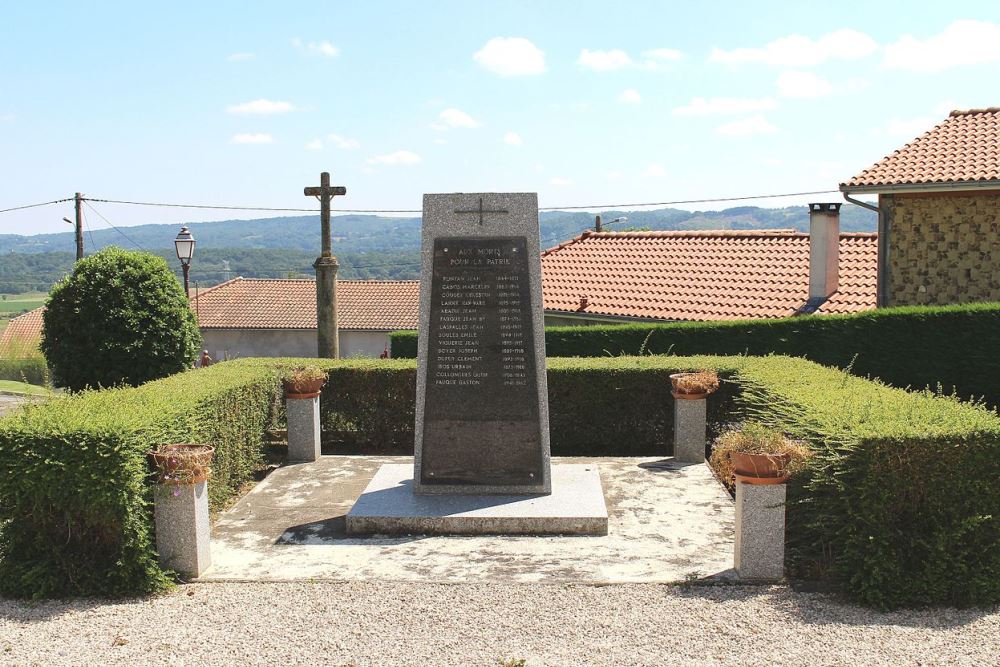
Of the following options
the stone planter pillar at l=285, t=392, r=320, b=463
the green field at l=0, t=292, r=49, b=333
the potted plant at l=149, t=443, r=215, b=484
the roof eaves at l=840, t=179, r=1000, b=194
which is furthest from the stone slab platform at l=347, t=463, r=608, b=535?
the green field at l=0, t=292, r=49, b=333

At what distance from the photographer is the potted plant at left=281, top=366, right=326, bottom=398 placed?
10.6 m

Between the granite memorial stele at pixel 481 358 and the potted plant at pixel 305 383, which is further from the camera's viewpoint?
the potted plant at pixel 305 383

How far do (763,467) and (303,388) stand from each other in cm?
589

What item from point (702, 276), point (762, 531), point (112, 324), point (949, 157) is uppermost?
point (949, 157)

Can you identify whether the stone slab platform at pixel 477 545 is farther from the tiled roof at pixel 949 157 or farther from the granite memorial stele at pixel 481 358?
the tiled roof at pixel 949 157

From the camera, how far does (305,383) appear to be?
10586 millimetres

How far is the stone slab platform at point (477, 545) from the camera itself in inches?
265

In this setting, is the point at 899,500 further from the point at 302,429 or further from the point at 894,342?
the point at 894,342

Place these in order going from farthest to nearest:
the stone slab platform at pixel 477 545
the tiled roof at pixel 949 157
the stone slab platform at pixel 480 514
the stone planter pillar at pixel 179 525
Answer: the tiled roof at pixel 949 157 < the stone slab platform at pixel 480 514 < the stone slab platform at pixel 477 545 < the stone planter pillar at pixel 179 525

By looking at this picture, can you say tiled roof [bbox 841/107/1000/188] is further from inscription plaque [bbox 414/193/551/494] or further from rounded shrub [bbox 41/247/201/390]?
rounded shrub [bbox 41/247/201/390]

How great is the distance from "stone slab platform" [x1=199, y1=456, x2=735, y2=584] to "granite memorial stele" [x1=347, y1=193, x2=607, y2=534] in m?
0.63

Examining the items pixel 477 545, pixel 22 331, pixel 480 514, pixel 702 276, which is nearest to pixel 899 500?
pixel 477 545

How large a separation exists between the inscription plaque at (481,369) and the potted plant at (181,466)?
97.1 inches

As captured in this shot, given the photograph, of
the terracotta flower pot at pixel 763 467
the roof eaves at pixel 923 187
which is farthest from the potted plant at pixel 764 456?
the roof eaves at pixel 923 187
